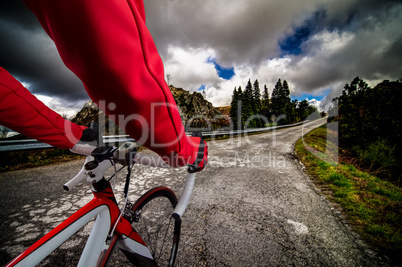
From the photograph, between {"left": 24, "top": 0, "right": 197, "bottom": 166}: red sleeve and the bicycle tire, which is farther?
the bicycle tire

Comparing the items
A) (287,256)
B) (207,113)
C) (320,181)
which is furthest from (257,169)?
(207,113)

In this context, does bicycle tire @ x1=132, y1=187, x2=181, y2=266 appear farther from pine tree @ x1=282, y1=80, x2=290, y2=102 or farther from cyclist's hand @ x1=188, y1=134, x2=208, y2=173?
pine tree @ x1=282, y1=80, x2=290, y2=102

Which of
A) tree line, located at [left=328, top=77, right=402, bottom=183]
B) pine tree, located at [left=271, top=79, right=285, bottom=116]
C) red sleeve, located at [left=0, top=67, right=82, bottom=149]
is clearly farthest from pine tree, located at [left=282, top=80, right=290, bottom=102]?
red sleeve, located at [left=0, top=67, right=82, bottom=149]

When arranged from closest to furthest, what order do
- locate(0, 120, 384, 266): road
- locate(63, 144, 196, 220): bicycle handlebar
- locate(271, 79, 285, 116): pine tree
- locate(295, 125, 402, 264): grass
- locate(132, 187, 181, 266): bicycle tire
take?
locate(63, 144, 196, 220): bicycle handlebar → locate(132, 187, 181, 266): bicycle tire → locate(0, 120, 384, 266): road → locate(295, 125, 402, 264): grass → locate(271, 79, 285, 116): pine tree

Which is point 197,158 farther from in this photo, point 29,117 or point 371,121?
point 371,121

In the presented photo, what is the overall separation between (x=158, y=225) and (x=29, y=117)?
5.90 ft

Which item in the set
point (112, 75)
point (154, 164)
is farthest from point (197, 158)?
point (112, 75)

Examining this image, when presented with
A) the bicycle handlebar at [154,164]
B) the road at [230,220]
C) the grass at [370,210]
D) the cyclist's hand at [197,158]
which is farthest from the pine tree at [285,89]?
the bicycle handlebar at [154,164]

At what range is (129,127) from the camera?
2.12ft

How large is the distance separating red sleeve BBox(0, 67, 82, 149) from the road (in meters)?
1.44

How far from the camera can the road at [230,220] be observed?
1.58 meters

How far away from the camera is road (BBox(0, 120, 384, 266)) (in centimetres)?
158

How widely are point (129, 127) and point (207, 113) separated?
1781 inches

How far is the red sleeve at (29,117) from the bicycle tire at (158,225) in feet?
2.77
